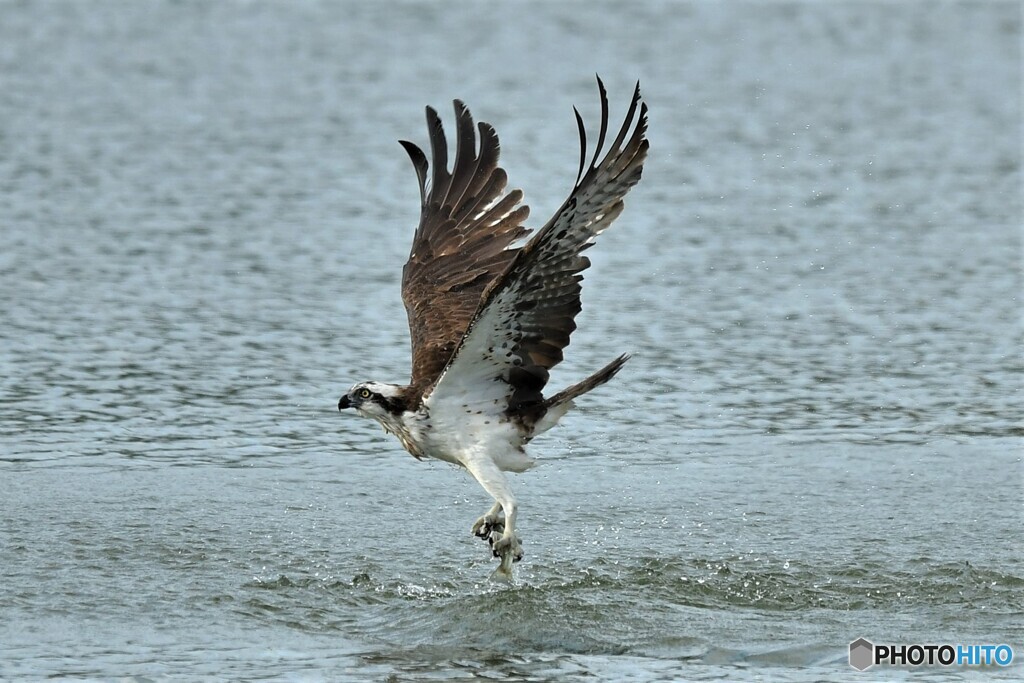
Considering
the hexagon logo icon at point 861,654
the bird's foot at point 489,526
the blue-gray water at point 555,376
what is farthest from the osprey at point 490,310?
the hexagon logo icon at point 861,654

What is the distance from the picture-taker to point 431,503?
9.34 meters

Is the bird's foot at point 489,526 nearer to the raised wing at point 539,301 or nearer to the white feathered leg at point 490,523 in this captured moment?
the white feathered leg at point 490,523

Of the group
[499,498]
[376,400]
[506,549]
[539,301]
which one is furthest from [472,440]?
[539,301]

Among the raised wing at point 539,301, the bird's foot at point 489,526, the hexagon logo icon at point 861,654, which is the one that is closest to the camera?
the hexagon logo icon at point 861,654

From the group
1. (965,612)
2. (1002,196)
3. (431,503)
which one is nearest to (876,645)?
(965,612)

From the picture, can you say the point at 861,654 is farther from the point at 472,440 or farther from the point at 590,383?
the point at 472,440

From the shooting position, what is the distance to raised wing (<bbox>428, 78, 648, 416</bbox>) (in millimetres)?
7445

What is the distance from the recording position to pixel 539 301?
7.84 metres

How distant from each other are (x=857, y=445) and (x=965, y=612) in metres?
2.69

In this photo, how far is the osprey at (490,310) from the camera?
7535 millimetres

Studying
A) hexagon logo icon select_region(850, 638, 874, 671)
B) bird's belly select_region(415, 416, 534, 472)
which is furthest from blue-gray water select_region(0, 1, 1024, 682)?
bird's belly select_region(415, 416, 534, 472)

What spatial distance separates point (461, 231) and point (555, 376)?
1873 millimetres

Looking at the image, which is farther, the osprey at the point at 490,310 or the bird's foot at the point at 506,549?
the bird's foot at the point at 506,549

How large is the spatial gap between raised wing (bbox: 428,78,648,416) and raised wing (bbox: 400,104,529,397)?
3.29ft
